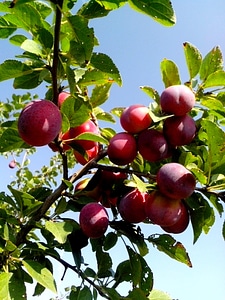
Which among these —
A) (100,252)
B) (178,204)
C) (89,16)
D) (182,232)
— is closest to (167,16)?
(89,16)

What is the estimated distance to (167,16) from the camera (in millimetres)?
924

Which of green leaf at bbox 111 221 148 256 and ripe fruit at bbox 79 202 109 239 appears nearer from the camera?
ripe fruit at bbox 79 202 109 239

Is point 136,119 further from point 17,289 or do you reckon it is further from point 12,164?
point 12,164

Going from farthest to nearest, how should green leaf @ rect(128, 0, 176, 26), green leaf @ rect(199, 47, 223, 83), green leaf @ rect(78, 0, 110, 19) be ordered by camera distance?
green leaf @ rect(199, 47, 223, 83) < green leaf @ rect(78, 0, 110, 19) < green leaf @ rect(128, 0, 176, 26)

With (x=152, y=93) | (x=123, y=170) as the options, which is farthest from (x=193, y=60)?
(x=123, y=170)

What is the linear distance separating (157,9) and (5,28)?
0.45 metres

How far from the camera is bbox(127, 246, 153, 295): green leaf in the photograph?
1.36 metres

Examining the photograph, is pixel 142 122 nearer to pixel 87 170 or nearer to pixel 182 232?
pixel 87 170

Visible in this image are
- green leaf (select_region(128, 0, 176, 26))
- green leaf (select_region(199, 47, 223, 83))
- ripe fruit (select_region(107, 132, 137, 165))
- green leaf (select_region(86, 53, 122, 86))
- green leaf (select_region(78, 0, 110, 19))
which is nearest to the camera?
green leaf (select_region(128, 0, 176, 26))

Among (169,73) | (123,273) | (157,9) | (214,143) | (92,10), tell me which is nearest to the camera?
(157,9)

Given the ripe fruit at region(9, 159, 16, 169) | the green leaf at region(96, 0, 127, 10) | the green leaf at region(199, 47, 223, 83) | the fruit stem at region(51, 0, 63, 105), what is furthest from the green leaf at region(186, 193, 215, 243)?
the ripe fruit at region(9, 159, 16, 169)

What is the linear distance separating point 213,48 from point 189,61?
82 mm

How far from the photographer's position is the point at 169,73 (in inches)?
52.2

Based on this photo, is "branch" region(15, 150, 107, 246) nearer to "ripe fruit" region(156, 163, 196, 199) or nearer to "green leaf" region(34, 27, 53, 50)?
"ripe fruit" region(156, 163, 196, 199)
